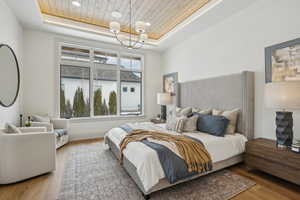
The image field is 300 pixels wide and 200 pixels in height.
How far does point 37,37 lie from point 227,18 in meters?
4.91

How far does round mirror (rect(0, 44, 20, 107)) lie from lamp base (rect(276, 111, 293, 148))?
4649 millimetres

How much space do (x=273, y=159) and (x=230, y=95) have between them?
4.63ft

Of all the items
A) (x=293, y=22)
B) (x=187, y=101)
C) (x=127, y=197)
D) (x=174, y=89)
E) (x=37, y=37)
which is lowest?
(x=127, y=197)

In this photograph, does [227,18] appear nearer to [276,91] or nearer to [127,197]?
[276,91]

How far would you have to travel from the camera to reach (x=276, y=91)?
2.08m

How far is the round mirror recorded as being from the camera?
269cm

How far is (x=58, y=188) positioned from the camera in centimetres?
207

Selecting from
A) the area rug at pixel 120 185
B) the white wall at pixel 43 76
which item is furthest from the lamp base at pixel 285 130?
the white wall at pixel 43 76

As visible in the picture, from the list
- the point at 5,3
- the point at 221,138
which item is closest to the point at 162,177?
the point at 221,138

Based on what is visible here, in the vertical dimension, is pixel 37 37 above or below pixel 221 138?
above

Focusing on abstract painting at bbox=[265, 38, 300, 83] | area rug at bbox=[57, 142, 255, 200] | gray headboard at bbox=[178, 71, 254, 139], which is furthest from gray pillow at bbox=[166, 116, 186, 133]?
abstract painting at bbox=[265, 38, 300, 83]

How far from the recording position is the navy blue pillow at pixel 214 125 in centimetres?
269

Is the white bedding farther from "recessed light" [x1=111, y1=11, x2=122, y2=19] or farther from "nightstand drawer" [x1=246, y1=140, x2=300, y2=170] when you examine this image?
"recessed light" [x1=111, y1=11, x2=122, y2=19]

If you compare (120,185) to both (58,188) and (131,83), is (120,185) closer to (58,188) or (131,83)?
(58,188)
